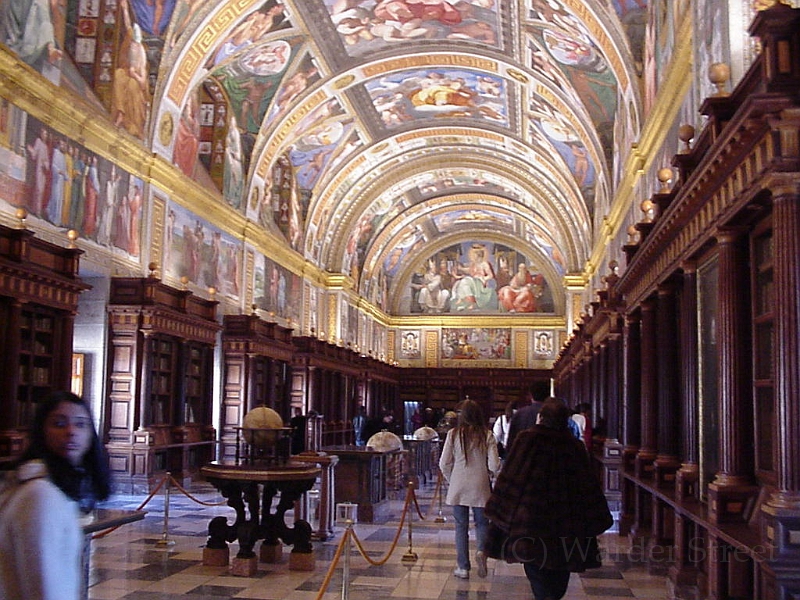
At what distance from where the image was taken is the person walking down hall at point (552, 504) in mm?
5594

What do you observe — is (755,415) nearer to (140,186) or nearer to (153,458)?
(153,458)

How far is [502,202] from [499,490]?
31677 millimetres

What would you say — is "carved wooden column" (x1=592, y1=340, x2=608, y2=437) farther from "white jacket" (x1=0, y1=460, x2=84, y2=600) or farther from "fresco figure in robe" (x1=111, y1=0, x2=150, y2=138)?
"white jacket" (x1=0, y1=460, x2=84, y2=600)

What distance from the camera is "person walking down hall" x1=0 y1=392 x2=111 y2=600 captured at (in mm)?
2770

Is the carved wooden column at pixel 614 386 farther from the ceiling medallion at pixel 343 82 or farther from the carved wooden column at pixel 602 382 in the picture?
the ceiling medallion at pixel 343 82

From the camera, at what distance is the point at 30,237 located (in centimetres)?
1133

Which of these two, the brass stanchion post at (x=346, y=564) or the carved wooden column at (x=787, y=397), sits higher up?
the carved wooden column at (x=787, y=397)

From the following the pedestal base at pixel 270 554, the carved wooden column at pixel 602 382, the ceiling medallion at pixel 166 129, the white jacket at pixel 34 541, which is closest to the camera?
the white jacket at pixel 34 541

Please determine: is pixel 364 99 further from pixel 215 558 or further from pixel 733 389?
pixel 733 389

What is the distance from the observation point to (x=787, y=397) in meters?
4.97

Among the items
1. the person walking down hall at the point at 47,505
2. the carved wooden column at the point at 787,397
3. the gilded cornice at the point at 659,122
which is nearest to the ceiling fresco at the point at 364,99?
the gilded cornice at the point at 659,122

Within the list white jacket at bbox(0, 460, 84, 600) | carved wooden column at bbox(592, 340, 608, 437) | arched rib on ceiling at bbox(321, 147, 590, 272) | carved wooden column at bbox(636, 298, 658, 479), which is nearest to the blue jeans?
carved wooden column at bbox(636, 298, 658, 479)

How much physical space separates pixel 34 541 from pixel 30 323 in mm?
9944

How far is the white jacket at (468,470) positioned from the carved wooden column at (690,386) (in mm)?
1705
